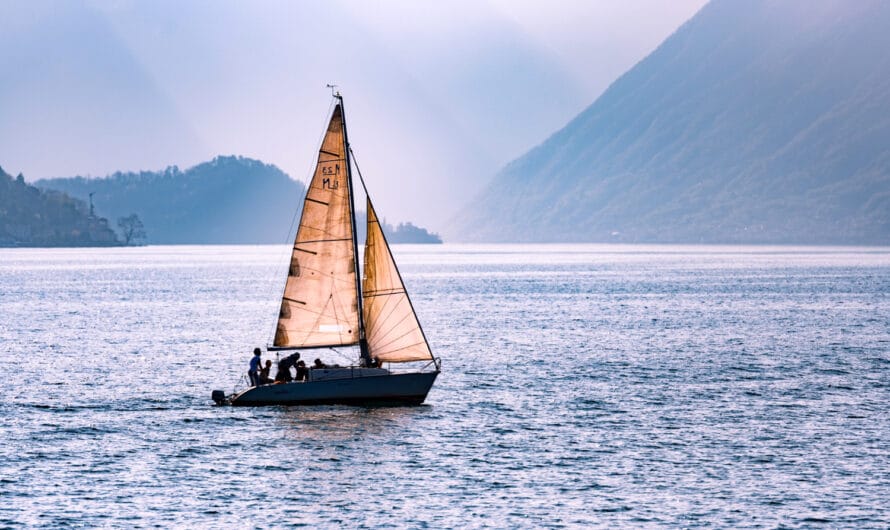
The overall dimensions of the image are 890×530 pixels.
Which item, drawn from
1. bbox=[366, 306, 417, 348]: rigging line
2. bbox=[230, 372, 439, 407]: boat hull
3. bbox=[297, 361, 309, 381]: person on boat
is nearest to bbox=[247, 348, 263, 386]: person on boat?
bbox=[230, 372, 439, 407]: boat hull

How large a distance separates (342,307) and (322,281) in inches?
57.6

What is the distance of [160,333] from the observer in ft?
376

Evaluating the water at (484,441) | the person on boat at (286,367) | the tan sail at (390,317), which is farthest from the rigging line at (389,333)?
the person on boat at (286,367)

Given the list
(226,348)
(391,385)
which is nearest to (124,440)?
(391,385)

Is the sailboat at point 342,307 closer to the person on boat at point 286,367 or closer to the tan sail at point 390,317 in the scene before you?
the tan sail at point 390,317

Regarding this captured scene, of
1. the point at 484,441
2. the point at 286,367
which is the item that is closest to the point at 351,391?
the point at 286,367

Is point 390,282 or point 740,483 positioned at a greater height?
point 390,282

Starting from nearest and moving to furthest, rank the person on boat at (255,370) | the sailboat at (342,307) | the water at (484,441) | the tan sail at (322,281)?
the water at (484,441), the sailboat at (342,307), the tan sail at (322,281), the person on boat at (255,370)

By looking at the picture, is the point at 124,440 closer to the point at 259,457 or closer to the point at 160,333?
the point at 259,457

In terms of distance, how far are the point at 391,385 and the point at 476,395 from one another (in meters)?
10.9

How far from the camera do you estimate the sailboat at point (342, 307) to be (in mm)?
57562

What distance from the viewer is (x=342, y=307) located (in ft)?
194

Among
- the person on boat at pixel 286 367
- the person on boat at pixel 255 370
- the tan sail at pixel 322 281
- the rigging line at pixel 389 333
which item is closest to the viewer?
the tan sail at pixel 322 281

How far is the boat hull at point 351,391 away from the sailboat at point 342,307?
0.04 m
